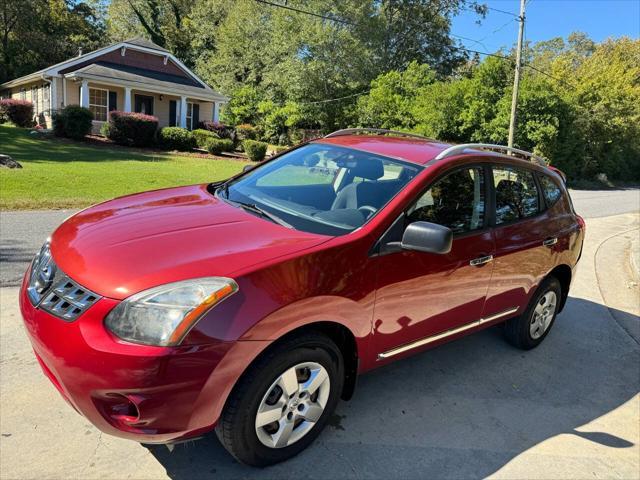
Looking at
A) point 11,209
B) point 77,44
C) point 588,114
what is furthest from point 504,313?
point 77,44

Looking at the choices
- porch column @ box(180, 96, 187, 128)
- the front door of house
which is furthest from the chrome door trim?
the front door of house

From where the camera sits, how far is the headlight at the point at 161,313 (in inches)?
87.7

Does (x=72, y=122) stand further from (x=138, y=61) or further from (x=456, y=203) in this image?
(x=456, y=203)

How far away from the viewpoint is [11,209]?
8.68 metres

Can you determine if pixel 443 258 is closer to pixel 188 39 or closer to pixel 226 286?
pixel 226 286

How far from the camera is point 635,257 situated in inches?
373

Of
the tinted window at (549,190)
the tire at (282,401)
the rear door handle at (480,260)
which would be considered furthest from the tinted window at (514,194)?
the tire at (282,401)

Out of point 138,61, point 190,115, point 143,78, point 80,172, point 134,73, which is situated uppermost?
point 138,61

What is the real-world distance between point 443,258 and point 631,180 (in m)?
41.9

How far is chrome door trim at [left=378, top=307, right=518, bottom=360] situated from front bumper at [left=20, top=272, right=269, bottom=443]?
3.68ft

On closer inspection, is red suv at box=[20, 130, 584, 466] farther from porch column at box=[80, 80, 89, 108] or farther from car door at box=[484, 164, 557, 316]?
porch column at box=[80, 80, 89, 108]

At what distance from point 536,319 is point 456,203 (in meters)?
1.77

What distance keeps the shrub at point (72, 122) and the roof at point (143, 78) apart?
4.27 m

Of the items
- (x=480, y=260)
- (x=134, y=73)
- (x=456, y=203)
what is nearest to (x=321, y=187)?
(x=456, y=203)
